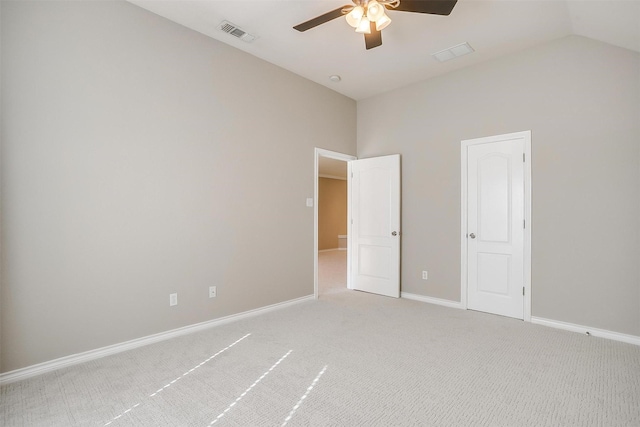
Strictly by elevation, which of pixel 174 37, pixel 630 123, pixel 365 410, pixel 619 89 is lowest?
pixel 365 410

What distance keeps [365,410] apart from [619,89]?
3.72m

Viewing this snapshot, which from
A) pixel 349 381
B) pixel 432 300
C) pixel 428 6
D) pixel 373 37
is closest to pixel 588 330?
pixel 432 300

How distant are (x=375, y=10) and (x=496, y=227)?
2805 millimetres

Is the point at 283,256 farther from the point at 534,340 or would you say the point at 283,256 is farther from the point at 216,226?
the point at 534,340

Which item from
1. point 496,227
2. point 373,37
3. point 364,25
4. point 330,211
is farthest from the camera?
point 330,211

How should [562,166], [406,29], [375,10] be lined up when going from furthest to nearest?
[562,166]
[406,29]
[375,10]

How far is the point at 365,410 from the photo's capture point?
196 cm

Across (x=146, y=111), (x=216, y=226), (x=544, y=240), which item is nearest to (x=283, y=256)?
(x=216, y=226)

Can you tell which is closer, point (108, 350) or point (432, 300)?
point (108, 350)

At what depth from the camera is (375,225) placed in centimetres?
486

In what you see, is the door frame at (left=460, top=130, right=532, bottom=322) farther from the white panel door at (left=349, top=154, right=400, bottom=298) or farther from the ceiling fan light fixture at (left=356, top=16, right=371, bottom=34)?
the ceiling fan light fixture at (left=356, top=16, right=371, bottom=34)

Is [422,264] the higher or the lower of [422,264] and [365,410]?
the higher

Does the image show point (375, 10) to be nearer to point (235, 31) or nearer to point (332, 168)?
point (235, 31)

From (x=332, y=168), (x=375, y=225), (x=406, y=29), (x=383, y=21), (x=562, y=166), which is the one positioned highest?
(x=406, y=29)
